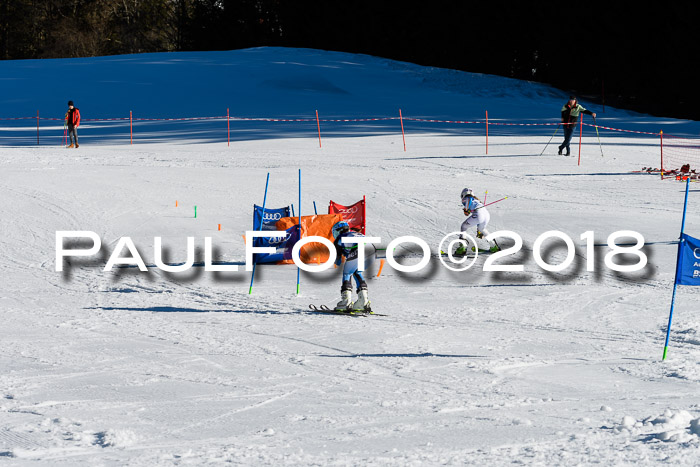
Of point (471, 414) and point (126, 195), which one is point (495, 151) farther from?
point (471, 414)

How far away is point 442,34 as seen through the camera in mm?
53656

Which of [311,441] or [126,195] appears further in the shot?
[126,195]

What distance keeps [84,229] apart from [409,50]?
132 feet

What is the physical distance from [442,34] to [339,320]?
146ft

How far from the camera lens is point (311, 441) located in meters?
6.95

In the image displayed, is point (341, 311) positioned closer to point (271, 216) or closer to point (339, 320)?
point (339, 320)

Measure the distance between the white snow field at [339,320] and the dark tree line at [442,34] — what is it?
18.2 m

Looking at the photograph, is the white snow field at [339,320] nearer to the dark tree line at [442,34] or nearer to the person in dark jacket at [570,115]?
the person in dark jacket at [570,115]

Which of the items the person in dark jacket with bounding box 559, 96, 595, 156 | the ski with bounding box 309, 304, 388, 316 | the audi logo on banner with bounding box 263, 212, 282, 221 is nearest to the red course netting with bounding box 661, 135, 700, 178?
the person in dark jacket with bounding box 559, 96, 595, 156

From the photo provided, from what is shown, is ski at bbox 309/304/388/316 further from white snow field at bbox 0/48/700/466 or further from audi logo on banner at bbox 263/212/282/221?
audi logo on banner at bbox 263/212/282/221

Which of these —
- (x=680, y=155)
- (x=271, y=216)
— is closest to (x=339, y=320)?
(x=271, y=216)

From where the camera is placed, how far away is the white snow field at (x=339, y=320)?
23.0 feet

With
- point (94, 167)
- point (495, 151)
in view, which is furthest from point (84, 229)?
point (495, 151)

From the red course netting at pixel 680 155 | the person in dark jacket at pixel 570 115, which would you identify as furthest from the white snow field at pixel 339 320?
the person in dark jacket at pixel 570 115
